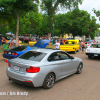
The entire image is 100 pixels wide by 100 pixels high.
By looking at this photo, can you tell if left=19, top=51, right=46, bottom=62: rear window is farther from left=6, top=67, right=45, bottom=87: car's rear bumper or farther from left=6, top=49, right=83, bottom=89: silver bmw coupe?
left=6, top=67, right=45, bottom=87: car's rear bumper

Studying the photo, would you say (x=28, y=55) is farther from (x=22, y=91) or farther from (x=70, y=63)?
(x=70, y=63)

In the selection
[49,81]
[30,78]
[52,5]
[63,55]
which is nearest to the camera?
[30,78]

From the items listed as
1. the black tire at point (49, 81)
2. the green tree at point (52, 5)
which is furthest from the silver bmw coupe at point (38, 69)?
the green tree at point (52, 5)

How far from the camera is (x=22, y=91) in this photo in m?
4.31

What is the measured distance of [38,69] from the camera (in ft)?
13.7

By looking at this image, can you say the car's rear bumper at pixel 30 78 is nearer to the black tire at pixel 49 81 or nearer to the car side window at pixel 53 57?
the black tire at pixel 49 81

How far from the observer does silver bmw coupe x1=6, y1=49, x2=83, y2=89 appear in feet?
13.5

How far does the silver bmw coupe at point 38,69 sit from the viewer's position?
13.5 feet

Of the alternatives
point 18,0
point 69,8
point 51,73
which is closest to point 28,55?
point 51,73

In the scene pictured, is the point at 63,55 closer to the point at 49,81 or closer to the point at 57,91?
the point at 49,81

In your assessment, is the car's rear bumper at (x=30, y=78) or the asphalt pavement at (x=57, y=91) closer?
the asphalt pavement at (x=57, y=91)

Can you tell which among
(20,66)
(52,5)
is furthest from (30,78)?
(52,5)

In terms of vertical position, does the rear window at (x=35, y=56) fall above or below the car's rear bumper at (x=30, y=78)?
above

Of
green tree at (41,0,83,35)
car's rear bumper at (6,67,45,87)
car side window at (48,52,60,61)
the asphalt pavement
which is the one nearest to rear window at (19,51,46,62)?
car side window at (48,52,60,61)
